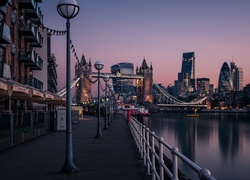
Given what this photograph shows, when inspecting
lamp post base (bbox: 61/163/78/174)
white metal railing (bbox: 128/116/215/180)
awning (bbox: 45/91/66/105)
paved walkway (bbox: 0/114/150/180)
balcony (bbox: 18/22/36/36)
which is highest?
balcony (bbox: 18/22/36/36)

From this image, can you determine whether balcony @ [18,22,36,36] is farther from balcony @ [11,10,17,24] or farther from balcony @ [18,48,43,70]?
balcony @ [18,48,43,70]

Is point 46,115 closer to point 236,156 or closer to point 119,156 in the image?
point 119,156

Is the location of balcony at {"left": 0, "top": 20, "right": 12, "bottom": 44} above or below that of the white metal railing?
above

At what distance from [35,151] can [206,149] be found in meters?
33.4

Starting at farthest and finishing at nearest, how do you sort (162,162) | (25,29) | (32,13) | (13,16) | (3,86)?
(32,13)
(25,29)
(13,16)
(3,86)
(162,162)

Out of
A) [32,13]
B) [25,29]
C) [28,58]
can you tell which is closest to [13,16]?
[25,29]

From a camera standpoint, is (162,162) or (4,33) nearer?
(162,162)

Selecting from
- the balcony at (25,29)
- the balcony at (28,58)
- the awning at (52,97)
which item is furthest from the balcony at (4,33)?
the balcony at (25,29)

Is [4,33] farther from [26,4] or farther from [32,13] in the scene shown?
[32,13]

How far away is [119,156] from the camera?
11.0 meters

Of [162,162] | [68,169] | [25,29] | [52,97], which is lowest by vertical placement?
[68,169]

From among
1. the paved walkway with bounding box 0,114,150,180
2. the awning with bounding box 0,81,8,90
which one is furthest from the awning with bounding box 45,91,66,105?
the awning with bounding box 0,81,8,90

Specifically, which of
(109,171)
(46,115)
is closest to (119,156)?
(109,171)

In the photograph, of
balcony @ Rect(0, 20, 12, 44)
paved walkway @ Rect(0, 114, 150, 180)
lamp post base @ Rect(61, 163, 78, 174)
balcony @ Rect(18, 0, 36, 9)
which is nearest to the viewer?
paved walkway @ Rect(0, 114, 150, 180)
